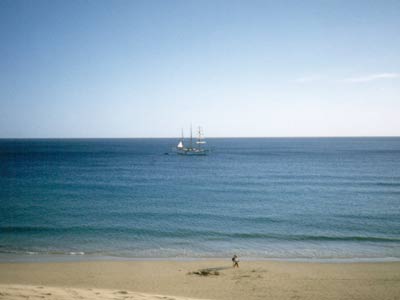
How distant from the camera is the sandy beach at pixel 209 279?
14480 mm

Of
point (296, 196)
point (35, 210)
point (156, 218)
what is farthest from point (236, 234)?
point (35, 210)

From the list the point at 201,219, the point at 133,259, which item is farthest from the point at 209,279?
the point at 201,219

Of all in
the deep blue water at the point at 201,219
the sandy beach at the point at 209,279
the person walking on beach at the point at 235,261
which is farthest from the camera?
the deep blue water at the point at 201,219

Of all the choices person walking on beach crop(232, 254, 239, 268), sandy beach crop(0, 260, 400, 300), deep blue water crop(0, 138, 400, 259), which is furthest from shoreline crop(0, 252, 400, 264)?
person walking on beach crop(232, 254, 239, 268)

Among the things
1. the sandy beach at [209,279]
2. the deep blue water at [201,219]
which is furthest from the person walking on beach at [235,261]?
the deep blue water at [201,219]

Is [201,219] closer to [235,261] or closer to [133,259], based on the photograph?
[133,259]

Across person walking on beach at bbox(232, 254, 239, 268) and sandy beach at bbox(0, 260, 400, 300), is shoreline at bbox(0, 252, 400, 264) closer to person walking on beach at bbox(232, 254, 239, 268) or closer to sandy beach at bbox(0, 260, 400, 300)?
sandy beach at bbox(0, 260, 400, 300)

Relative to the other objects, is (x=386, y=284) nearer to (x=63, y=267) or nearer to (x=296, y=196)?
(x=63, y=267)

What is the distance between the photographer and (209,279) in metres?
16.3

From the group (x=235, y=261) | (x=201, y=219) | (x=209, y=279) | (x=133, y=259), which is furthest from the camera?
(x=201, y=219)

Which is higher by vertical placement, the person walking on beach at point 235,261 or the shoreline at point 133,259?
the person walking on beach at point 235,261

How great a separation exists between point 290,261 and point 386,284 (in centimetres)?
558

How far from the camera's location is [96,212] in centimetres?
3347

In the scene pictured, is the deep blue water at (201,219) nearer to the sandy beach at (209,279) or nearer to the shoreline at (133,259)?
the shoreline at (133,259)
